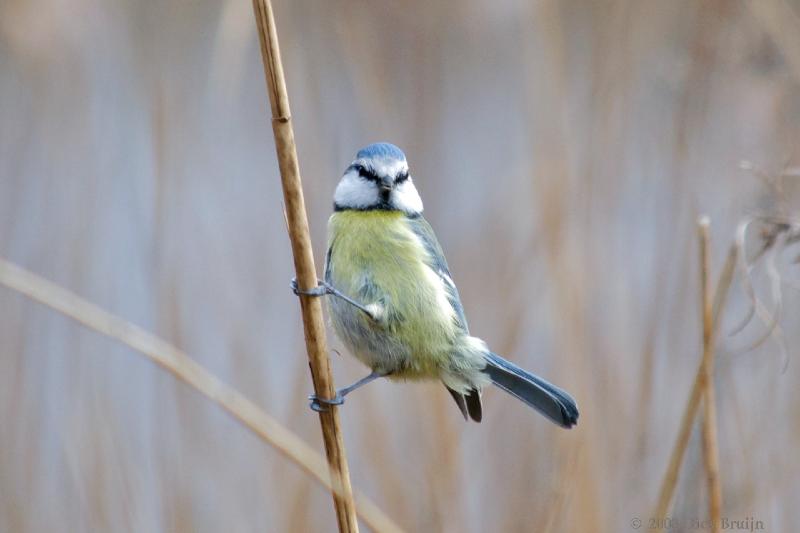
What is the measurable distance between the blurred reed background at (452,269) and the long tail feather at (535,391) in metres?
0.09

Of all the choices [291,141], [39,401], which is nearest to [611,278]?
[291,141]

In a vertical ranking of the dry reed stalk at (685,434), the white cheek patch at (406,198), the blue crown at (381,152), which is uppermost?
the blue crown at (381,152)

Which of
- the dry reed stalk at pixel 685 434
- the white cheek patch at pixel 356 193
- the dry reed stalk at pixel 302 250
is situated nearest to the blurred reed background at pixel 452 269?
the white cheek patch at pixel 356 193

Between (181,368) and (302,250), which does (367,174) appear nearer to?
(302,250)

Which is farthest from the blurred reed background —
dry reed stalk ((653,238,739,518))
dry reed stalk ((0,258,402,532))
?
dry reed stalk ((0,258,402,532))

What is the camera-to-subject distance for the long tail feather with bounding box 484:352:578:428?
155 cm

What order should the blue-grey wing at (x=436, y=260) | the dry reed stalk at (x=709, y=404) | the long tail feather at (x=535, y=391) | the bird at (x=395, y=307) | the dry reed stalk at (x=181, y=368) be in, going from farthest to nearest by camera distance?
1. the blue-grey wing at (x=436, y=260)
2. the bird at (x=395, y=307)
3. the long tail feather at (x=535, y=391)
4. the dry reed stalk at (x=709, y=404)
5. the dry reed stalk at (x=181, y=368)

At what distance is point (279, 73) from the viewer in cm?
106

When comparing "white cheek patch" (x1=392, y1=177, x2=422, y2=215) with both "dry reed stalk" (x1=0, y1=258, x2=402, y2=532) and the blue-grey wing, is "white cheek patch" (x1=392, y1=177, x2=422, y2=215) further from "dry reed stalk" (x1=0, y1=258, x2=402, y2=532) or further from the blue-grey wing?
"dry reed stalk" (x1=0, y1=258, x2=402, y2=532)

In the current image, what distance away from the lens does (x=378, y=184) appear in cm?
176

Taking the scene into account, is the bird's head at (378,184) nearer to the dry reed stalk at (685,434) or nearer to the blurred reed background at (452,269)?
the blurred reed background at (452,269)

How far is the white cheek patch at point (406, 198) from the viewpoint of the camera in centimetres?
180

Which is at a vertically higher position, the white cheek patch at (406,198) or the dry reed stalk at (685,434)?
the white cheek patch at (406,198)

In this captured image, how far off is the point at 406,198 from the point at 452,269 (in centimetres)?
34
